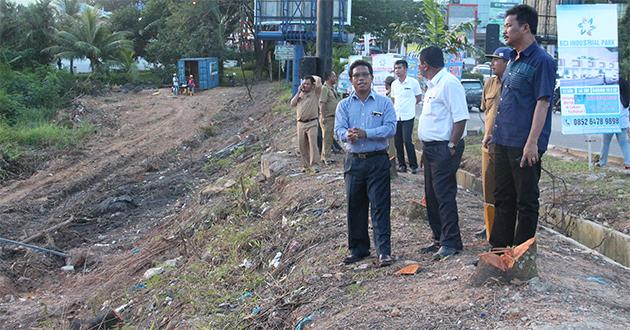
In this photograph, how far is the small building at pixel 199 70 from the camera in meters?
38.6

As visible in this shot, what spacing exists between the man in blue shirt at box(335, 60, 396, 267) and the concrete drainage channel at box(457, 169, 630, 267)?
2703 mm

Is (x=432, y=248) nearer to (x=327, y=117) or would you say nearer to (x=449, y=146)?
(x=449, y=146)

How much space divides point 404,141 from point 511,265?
21.7ft

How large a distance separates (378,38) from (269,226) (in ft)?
132

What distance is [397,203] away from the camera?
7969mm

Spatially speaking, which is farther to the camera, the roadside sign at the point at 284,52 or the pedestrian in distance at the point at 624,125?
the roadside sign at the point at 284,52

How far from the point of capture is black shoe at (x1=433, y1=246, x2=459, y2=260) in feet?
18.2

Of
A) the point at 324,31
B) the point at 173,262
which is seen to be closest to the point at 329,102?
the point at 324,31

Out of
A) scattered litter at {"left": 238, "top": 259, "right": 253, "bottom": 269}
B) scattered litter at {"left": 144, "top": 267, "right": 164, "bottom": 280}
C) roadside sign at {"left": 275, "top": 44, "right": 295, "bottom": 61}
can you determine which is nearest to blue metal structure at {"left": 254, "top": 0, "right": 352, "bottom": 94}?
roadside sign at {"left": 275, "top": 44, "right": 295, "bottom": 61}

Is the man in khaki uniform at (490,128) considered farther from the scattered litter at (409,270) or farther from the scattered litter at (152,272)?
the scattered litter at (152,272)

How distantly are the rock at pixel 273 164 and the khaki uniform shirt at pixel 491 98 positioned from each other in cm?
557

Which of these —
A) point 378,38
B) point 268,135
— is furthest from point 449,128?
point 378,38

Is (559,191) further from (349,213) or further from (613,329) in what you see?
(613,329)

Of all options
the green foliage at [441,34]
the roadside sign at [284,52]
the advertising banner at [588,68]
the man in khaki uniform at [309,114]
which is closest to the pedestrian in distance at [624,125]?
the advertising banner at [588,68]
